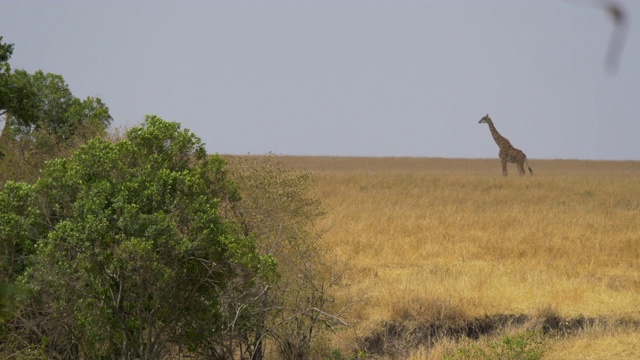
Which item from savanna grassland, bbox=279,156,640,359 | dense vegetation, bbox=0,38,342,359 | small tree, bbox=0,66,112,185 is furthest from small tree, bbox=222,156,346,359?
small tree, bbox=0,66,112,185

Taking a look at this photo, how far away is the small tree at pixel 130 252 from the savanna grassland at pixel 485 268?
13.6 feet

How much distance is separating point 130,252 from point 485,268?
1177 cm

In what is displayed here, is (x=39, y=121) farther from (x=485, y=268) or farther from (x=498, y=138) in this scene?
(x=498, y=138)

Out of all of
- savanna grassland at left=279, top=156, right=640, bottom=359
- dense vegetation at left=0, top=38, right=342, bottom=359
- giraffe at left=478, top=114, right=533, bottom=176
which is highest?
giraffe at left=478, top=114, right=533, bottom=176

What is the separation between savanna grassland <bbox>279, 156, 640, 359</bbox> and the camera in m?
15.0

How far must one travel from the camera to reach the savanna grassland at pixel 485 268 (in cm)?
1501

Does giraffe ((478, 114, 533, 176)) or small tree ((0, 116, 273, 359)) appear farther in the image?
giraffe ((478, 114, 533, 176))

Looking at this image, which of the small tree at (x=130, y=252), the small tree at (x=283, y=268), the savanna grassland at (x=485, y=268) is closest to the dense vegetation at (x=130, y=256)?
the small tree at (x=130, y=252)

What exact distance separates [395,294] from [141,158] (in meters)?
6.80

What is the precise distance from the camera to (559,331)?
1529cm

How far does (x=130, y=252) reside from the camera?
9633mm

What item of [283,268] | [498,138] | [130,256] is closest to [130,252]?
[130,256]

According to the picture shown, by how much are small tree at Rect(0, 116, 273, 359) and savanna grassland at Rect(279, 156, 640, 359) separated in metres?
4.14

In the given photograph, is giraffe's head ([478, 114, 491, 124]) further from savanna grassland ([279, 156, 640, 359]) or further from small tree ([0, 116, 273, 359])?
small tree ([0, 116, 273, 359])
